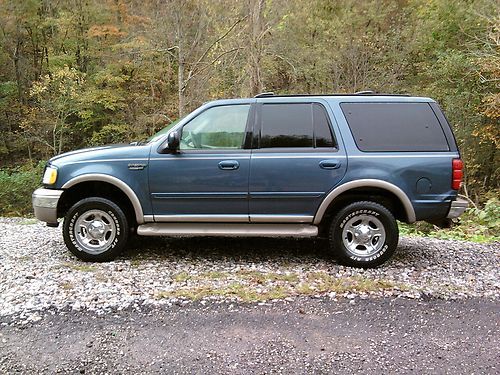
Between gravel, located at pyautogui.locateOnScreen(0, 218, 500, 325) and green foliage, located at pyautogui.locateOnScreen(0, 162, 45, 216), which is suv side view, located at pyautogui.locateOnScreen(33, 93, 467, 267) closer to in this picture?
gravel, located at pyautogui.locateOnScreen(0, 218, 500, 325)

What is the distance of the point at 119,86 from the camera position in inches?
823

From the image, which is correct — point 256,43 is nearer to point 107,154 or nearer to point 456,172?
point 107,154

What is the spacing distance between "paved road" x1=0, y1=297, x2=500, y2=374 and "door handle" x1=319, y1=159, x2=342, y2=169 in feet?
5.04

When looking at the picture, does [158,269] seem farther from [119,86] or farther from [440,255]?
[119,86]

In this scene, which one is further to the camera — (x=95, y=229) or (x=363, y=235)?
(x=95, y=229)

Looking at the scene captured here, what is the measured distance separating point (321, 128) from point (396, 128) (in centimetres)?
86

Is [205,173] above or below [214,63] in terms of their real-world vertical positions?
below

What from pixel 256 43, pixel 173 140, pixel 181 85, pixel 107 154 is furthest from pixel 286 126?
pixel 181 85

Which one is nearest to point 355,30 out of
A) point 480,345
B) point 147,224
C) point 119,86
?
point 119,86

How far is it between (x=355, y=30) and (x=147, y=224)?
1557 cm

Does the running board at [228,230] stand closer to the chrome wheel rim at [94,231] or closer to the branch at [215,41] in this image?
the chrome wheel rim at [94,231]

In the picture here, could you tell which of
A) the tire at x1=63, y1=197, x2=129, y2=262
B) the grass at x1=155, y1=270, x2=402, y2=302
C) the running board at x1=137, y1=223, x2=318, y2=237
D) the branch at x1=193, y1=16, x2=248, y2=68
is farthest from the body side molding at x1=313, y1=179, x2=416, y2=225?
the branch at x1=193, y1=16, x2=248, y2=68

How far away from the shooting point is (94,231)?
5.13 metres

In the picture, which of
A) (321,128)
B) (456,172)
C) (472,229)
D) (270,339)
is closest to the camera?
(270,339)
